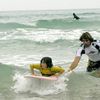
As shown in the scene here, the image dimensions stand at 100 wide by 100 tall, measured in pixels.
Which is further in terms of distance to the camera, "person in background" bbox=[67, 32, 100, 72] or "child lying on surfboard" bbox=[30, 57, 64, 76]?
"child lying on surfboard" bbox=[30, 57, 64, 76]

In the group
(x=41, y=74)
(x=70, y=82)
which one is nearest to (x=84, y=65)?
(x=70, y=82)

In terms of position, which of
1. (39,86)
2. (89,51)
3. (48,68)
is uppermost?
(89,51)

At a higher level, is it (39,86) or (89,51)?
(89,51)

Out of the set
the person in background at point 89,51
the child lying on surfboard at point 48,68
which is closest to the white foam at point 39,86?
the child lying on surfboard at point 48,68

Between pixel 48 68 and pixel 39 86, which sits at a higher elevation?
pixel 48 68

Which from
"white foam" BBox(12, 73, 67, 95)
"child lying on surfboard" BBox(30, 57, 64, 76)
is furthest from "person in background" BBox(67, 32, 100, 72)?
"white foam" BBox(12, 73, 67, 95)

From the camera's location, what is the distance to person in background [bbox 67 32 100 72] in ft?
25.8

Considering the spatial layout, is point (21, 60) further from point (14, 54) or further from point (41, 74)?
point (41, 74)

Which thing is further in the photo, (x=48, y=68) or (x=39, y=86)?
(x=39, y=86)

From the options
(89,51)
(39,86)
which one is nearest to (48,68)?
(39,86)

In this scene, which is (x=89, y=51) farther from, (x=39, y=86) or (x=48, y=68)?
(x=39, y=86)

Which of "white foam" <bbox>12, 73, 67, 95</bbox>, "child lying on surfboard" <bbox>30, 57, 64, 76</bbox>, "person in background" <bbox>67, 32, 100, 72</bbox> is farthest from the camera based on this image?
"white foam" <bbox>12, 73, 67, 95</bbox>

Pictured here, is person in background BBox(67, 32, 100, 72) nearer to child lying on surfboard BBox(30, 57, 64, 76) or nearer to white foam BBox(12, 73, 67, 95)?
child lying on surfboard BBox(30, 57, 64, 76)

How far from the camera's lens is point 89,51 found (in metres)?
8.26
